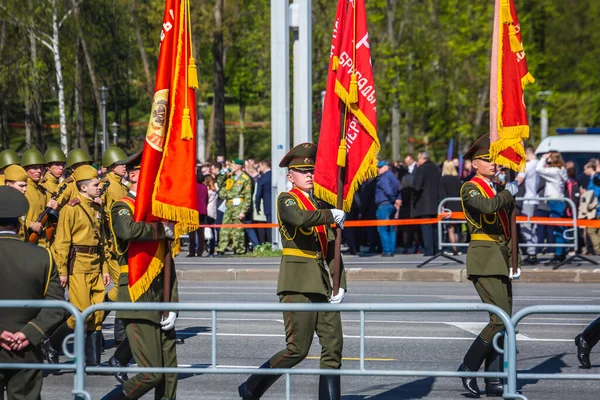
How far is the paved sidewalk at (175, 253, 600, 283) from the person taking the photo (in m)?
17.1

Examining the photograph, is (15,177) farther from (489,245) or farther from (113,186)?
(489,245)

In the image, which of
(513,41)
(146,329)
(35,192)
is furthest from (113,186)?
(513,41)

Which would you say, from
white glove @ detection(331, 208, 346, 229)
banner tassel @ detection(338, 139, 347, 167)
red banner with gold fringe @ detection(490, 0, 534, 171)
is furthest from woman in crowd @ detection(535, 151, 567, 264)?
white glove @ detection(331, 208, 346, 229)

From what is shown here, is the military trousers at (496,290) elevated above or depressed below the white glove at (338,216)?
below

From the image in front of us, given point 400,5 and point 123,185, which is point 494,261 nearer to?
point 123,185

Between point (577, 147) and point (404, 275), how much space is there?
347 inches

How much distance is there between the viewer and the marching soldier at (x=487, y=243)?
857 cm

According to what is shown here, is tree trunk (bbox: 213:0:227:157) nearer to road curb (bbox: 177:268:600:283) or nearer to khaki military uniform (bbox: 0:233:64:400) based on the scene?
road curb (bbox: 177:268:600:283)

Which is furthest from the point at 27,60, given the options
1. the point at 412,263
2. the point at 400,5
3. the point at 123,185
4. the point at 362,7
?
the point at 362,7

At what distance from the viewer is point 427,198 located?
2039 cm

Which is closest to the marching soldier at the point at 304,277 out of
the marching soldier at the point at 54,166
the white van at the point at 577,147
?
the marching soldier at the point at 54,166

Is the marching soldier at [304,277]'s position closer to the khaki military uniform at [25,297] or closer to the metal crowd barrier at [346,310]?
the metal crowd barrier at [346,310]

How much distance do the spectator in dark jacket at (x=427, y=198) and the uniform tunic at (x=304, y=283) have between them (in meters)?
12.2

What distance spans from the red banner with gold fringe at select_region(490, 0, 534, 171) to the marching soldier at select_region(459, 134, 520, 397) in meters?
0.25
